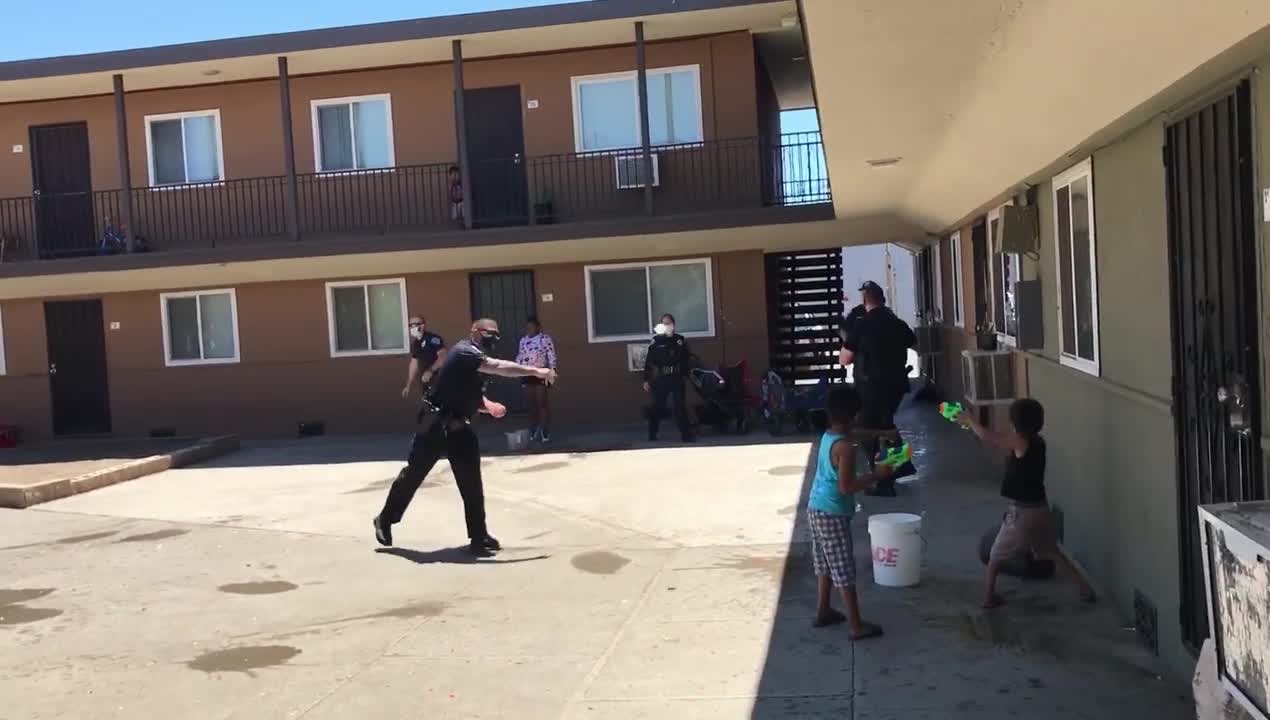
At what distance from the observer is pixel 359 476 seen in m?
13.1

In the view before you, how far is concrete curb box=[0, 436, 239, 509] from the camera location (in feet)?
39.3

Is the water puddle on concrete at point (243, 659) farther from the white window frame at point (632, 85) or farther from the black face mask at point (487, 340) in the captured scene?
the white window frame at point (632, 85)

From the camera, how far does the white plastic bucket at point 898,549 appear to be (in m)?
6.79

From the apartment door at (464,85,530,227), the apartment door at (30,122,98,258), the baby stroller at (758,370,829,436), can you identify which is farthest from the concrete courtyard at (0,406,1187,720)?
the apartment door at (30,122,98,258)

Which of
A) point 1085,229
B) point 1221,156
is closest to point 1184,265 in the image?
point 1221,156

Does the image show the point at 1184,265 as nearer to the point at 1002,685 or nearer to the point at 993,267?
the point at 1002,685

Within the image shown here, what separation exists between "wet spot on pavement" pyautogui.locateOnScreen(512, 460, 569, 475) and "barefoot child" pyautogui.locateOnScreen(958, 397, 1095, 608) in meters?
7.17

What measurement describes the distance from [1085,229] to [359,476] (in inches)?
347

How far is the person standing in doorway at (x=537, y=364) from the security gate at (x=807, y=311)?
16.5 ft

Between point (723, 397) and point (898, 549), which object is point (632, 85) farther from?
point (898, 549)

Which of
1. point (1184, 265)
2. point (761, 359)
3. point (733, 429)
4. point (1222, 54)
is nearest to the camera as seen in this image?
point (1222, 54)

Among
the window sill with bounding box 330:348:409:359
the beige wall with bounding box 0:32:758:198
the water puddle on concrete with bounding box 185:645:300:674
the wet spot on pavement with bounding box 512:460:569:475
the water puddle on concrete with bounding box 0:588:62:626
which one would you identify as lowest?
the water puddle on concrete with bounding box 185:645:300:674

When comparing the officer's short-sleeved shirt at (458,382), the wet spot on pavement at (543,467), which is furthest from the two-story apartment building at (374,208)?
the officer's short-sleeved shirt at (458,382)

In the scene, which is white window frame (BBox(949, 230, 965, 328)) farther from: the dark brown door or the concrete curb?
the dark brown door
